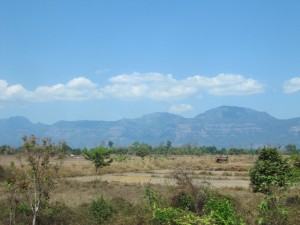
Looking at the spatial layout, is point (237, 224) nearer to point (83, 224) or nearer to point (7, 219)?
point (83, 224)

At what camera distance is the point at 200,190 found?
14.7m

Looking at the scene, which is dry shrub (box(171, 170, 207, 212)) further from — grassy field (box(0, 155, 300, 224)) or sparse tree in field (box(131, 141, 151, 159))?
sparse tree in field (box(131, 141, 151, 159))

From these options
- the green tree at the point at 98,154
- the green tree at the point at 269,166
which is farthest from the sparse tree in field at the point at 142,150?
the green tree at the point at 269,166

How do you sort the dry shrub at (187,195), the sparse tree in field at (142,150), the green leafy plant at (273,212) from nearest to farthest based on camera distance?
the green leafy plant at (273,212) → the dry shrub at (187,195) → the sparse tree in field at (142,150)

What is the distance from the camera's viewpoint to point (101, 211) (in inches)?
535

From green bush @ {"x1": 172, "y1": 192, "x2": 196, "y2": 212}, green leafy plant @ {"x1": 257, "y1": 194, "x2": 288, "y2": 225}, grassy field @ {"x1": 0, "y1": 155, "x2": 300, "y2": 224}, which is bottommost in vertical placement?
grassy field @ {"x1": 0, "y1": 155, "x2": 300, "y2": 224}

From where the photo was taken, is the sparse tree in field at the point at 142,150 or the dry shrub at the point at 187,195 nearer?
the dry shrub at the point at 187,195

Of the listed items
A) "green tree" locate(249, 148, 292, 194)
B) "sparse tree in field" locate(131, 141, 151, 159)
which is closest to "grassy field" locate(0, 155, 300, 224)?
"green tree" locate(249, 148, 292, 194)

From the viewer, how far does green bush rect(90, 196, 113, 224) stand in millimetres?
13439

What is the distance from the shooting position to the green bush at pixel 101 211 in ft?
44.1

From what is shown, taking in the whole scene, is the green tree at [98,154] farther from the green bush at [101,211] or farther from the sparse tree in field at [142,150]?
the sparse tree in field at [142,150]

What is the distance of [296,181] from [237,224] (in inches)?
369

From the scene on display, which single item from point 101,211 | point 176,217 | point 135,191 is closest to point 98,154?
point 135,191

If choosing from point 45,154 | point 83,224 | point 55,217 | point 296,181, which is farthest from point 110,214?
point 296,181
